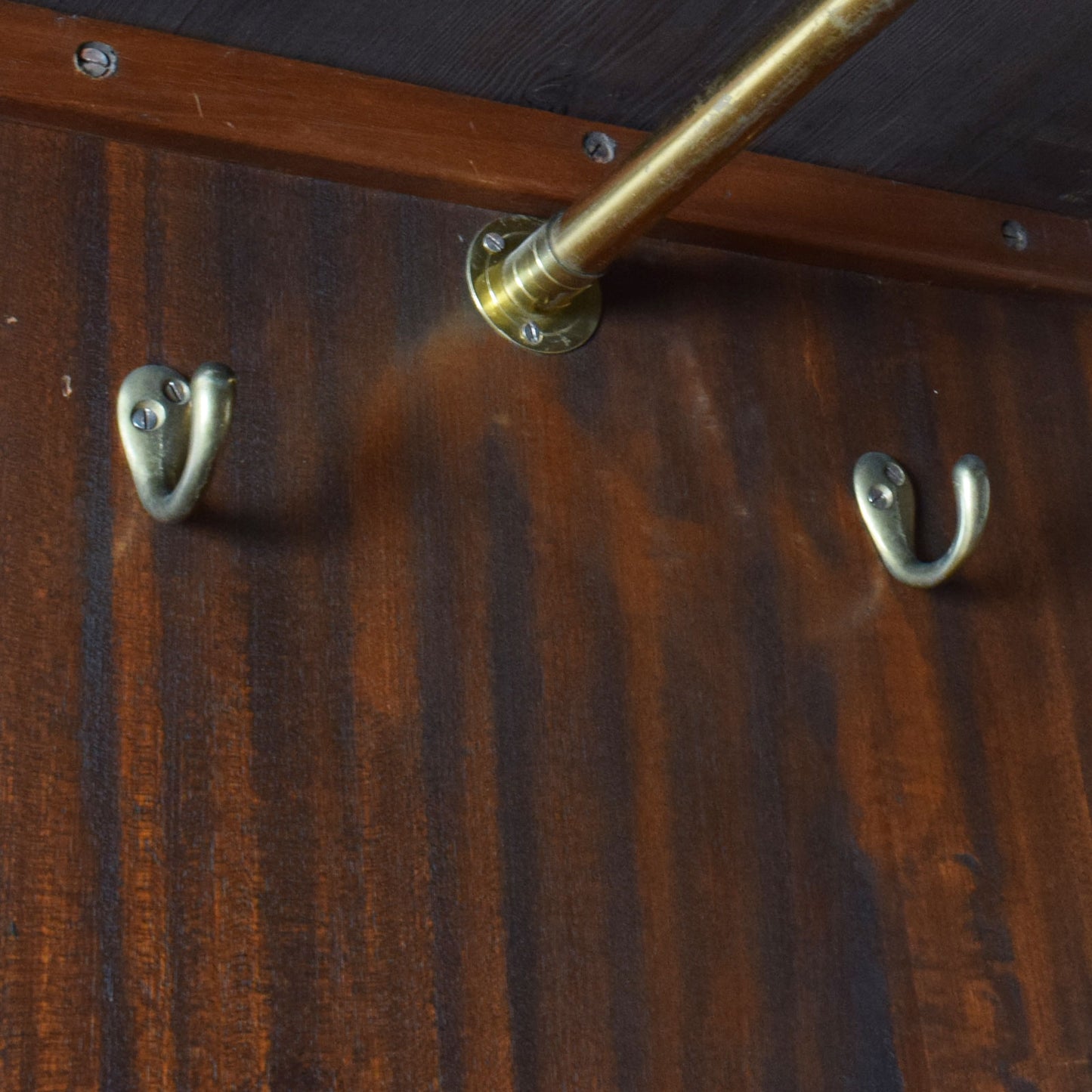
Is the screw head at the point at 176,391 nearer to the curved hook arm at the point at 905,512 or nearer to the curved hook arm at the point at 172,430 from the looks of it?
the curved hook arm at the point at 172,430

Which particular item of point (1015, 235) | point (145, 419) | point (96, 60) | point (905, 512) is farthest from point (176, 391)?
point (1015, 235)

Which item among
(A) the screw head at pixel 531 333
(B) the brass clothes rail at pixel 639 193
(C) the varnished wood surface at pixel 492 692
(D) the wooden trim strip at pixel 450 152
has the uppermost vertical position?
(D) the wooden trim strip at pixel 450 152

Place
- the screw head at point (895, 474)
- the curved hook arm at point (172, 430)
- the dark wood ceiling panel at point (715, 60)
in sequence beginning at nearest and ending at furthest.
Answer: the curved hook arm at point (172, 430) < the dark wood ceiling panel at point (715, 60) < the screw head at point (895, 474)

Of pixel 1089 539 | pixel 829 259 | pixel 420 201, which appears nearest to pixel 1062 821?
pixel 1089 539

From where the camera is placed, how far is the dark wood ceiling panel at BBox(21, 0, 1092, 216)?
59cm

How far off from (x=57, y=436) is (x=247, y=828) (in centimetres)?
16

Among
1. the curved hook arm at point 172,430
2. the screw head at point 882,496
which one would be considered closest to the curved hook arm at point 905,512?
the screw head at point 882,496

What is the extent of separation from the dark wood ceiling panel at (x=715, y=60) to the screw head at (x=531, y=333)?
0.34ft

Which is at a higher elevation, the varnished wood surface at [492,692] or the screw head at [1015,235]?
the screw head at [1015,235]

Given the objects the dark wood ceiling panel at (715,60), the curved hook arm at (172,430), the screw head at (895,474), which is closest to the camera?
the curved hook arm at (172,430)

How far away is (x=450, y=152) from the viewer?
0.63m

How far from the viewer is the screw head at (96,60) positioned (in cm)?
56

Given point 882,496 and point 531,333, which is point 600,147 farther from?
point 882,496

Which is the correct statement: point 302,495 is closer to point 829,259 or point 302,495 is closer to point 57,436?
point 57,436
